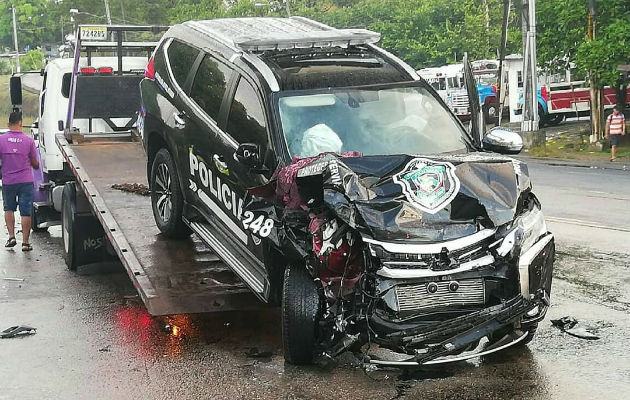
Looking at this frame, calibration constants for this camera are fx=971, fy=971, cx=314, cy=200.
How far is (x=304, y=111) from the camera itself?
23.9 ft

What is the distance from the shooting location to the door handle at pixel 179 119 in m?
8.54

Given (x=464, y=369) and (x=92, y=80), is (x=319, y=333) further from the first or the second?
(x=92, y=80)

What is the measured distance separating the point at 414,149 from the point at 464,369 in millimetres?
1664

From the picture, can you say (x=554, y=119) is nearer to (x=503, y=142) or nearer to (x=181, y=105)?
(x=181, y=105)

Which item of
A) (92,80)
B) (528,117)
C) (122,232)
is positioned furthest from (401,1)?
(122,232)

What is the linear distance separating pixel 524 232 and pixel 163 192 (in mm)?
4055

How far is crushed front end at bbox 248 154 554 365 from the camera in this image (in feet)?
19.2

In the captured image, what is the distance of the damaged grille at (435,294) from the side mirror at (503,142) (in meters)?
1.73

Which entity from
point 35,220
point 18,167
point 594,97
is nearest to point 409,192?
point 18,167

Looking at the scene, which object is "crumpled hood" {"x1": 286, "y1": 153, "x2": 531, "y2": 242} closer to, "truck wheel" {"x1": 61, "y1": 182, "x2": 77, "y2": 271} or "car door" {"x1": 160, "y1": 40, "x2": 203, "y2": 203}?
"car door" {"x1": 160, "y1": 40, "x2": 203, "y2": 203}

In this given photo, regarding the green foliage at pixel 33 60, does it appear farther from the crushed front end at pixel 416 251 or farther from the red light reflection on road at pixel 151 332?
the crushed front end at pixel 416 251

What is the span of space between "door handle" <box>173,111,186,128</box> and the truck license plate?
5043 millimetres

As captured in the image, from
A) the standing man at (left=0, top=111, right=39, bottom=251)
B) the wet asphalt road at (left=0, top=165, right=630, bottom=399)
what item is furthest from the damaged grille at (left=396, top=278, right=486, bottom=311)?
the standing man at (left=0, top=111, right=39, bottom=251)

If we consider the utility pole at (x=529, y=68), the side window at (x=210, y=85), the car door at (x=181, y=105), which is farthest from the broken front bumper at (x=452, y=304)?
the utility pole at (x=529, y=68)
